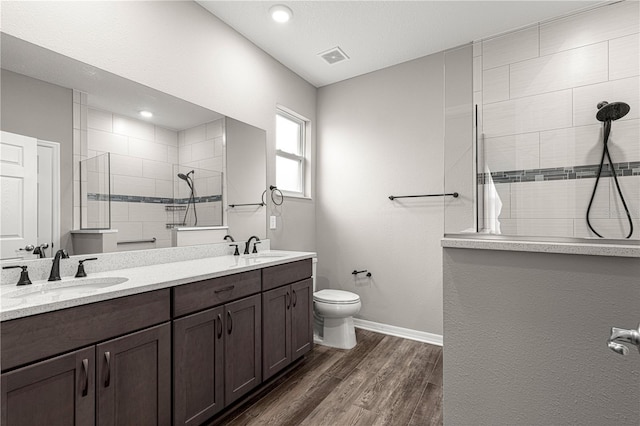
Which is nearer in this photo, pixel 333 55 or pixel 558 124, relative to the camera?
pixel 558 124

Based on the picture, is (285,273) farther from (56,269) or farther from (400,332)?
(400,332)

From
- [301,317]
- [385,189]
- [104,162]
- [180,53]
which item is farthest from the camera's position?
[385,189]

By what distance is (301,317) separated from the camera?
2.37 meters

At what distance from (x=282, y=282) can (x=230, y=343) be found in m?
0.57

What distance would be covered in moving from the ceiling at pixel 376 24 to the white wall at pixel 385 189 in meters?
0.31

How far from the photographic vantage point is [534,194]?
51.4 inches

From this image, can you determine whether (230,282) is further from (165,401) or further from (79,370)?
(79,370)

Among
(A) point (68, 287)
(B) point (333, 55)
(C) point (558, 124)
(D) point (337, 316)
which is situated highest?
(B) point (333, 55)

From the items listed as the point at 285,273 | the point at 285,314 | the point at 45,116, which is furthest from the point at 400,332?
the point at 45,116

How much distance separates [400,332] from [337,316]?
0.76 meters

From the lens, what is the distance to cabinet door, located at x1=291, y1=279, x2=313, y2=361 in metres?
2.29

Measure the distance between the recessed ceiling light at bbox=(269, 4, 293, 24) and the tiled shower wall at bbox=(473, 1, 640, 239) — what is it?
1.43 m

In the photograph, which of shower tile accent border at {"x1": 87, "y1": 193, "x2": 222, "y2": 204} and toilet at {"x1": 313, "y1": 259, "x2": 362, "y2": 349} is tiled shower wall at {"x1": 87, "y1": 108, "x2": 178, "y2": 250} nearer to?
shower tile accent border at {"x1": 87, "y1": 193, "x2": 222, "y2": 204}

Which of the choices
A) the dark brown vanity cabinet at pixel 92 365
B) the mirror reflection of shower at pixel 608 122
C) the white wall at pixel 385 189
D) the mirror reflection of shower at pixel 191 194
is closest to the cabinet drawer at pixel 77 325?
the dark brown vanity cabinet at pixel 92 365
